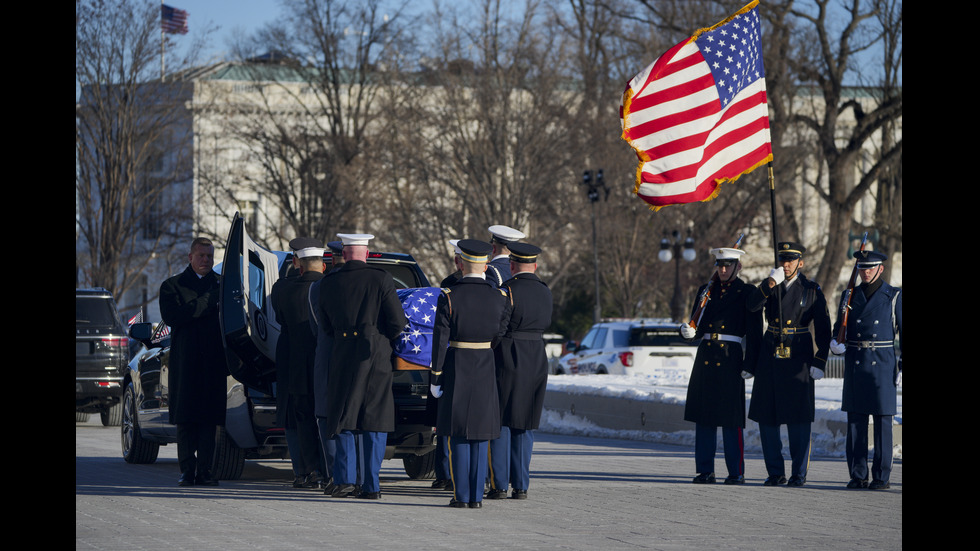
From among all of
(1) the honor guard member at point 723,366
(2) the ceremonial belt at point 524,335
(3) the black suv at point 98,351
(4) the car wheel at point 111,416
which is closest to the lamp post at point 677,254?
(4) the car wheel at point 111,416

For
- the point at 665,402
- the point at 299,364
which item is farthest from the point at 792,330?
the point at 665,402

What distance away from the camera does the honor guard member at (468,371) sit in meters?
9.91

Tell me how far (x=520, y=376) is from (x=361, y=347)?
1.17 metres

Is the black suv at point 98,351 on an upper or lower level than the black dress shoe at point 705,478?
upper

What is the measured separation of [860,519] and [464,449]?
2.68 m

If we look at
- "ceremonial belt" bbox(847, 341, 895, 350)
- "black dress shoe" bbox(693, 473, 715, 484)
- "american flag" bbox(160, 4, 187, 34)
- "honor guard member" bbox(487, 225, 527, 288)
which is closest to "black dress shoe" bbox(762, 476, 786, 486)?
"black dress shoe" bbox(693, 473, 715, 484)

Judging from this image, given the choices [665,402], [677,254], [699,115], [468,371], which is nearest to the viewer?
[468,371]

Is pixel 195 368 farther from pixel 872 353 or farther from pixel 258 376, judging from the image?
pixel 872 353

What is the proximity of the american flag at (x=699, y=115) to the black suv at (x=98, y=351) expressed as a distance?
929cm

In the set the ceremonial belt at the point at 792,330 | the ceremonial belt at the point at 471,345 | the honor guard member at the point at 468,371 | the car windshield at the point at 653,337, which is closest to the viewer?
the honor guard member at the point at 468,371

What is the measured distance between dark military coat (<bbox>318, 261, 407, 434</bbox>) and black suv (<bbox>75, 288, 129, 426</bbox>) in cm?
947

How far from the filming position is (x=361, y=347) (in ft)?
33.6

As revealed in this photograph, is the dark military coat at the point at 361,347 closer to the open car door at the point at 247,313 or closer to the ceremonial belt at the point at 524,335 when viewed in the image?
the ceremonial belt at the point at 524,335
